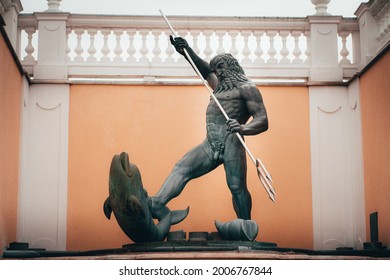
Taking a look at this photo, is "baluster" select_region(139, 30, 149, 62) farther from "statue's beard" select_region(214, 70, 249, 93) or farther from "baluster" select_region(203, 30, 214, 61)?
"statue's beard" select_region(214, 70, 249, 93)

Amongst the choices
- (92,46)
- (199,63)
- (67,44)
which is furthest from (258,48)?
(199,63)

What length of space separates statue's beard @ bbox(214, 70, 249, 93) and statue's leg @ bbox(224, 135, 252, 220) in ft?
1.59

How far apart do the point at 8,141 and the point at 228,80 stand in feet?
9.79

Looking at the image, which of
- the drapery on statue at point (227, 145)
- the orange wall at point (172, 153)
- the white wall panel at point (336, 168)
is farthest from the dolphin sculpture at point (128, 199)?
the white wall panel at point (336, 168)

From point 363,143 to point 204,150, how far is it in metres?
3.28

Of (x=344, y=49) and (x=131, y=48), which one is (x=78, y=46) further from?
(x=344, y=49)

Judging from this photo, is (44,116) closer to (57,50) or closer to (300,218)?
(57,50)

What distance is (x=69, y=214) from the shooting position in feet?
42.6

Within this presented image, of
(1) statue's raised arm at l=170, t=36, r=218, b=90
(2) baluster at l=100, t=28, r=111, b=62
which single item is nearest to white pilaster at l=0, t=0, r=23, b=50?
(2) baluster at l=100, t=28, r=111, b=62

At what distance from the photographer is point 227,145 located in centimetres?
1018

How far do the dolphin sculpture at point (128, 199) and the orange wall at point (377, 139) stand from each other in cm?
349

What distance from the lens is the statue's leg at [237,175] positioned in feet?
33.2

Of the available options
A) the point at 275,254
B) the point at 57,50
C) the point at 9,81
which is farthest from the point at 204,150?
the point at 57,50
